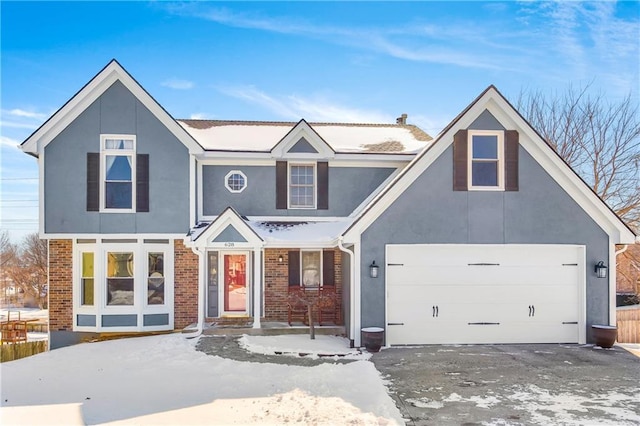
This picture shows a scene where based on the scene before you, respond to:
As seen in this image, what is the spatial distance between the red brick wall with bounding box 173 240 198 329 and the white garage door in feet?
18.8

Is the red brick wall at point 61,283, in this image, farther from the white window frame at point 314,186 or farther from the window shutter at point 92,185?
the white window frame at point 314,186

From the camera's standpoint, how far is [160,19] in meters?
12.5

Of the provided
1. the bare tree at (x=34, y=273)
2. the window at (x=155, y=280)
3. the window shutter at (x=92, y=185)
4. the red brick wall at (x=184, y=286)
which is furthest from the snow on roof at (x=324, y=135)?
the bare tree at (x=34, y=273)

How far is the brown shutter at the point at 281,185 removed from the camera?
1312cm

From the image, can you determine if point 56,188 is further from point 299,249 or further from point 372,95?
point 372,95

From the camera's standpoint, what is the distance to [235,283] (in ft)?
43.2

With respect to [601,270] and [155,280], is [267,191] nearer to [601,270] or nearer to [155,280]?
[155,280]

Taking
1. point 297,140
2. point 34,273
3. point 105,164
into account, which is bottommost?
point 34,273

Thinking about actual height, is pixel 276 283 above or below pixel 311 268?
below

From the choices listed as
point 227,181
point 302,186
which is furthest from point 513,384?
point 227,181

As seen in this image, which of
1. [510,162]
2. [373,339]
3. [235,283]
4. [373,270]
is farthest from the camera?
[235,283]

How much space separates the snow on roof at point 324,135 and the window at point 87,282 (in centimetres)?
472

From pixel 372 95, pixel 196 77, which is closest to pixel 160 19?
pixel 196 77

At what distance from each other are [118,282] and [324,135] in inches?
318
